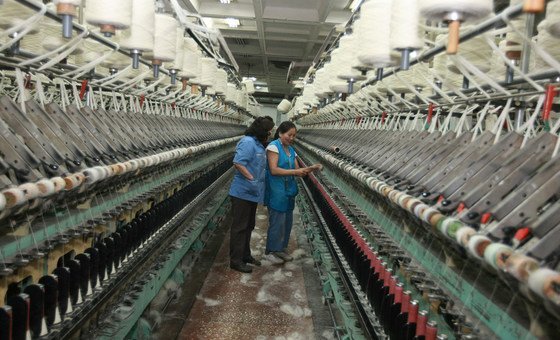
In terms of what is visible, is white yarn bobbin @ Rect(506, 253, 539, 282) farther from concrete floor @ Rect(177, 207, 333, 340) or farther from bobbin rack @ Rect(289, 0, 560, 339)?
concrete floor @ Rect(177, 207, 333, 340)

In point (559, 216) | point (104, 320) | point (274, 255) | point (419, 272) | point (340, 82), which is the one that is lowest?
point (274, 255)

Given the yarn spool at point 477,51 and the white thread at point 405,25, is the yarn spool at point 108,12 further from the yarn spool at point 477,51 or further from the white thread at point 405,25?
the yarn spool at point 477,51

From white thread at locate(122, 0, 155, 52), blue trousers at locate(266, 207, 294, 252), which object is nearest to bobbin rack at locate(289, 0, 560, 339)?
white thread at locate(122, 0, 155, 52)

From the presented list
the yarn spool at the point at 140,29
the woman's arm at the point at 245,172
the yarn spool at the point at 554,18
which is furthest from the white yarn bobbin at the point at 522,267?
the woman's arm at the point at 245,172

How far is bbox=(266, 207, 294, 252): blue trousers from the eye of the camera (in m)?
6.37

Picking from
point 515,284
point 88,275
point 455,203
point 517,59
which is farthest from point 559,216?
point 88,275

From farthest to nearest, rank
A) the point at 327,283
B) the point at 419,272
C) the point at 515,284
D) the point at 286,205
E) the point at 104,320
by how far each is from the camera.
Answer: the point at 286,205
the point at 327,283
the point at 104,320
the point at 419,272
the point at 515,284

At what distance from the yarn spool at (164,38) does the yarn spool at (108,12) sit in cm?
93

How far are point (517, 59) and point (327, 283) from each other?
10.3 ft

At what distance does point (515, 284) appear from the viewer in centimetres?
149

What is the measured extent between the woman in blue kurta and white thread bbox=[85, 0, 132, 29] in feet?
11.5

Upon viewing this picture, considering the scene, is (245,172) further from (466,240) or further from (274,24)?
(274,24)

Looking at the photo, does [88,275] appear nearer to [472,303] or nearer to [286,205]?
[472,303]

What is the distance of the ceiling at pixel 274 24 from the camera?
9.93m
